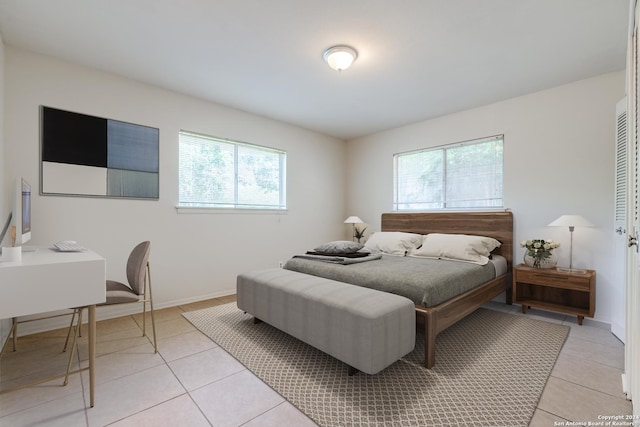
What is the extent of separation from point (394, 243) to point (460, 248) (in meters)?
0.85

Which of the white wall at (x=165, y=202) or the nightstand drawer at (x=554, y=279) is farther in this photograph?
the nightstand drawer at (x=554, y=279)

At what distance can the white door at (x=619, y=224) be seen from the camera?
2494mm

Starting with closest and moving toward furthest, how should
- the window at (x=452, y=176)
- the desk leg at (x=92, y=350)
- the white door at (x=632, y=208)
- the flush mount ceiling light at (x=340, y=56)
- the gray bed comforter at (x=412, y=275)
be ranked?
the white door at (x=632, y=208) → the desk leg at (x=92, y=350) → the gray bed comforter at (x=412, y=275) → the flush mount ceiling light at (x=340, y=56) → the window at (x=452, y=176)

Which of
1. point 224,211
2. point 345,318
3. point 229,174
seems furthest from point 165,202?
point 345,318

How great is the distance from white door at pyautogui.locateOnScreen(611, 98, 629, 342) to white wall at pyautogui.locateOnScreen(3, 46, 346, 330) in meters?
3.74

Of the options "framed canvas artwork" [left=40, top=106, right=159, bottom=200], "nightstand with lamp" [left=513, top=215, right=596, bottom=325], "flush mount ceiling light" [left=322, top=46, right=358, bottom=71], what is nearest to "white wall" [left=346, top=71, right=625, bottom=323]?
"nightstand with lamp" [left=513, top=215, right=596, bottom=325]

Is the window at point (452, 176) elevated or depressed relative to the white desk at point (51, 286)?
elevated

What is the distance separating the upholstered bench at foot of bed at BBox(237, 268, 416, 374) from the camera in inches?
66.8

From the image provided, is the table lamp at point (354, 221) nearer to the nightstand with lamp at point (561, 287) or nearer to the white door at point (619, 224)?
the nightstand with lamp at point (561, 287)

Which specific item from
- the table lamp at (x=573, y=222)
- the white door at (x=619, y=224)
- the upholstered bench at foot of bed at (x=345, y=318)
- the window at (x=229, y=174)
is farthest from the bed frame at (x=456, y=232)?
the window at (x=229, y=174)

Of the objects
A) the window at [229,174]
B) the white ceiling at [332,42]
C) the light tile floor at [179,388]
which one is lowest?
the light tile floor at [179,388]

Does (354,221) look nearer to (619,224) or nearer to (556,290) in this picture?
(556,290)

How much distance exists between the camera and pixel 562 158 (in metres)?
3.16

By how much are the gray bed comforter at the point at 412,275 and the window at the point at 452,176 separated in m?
1.21
